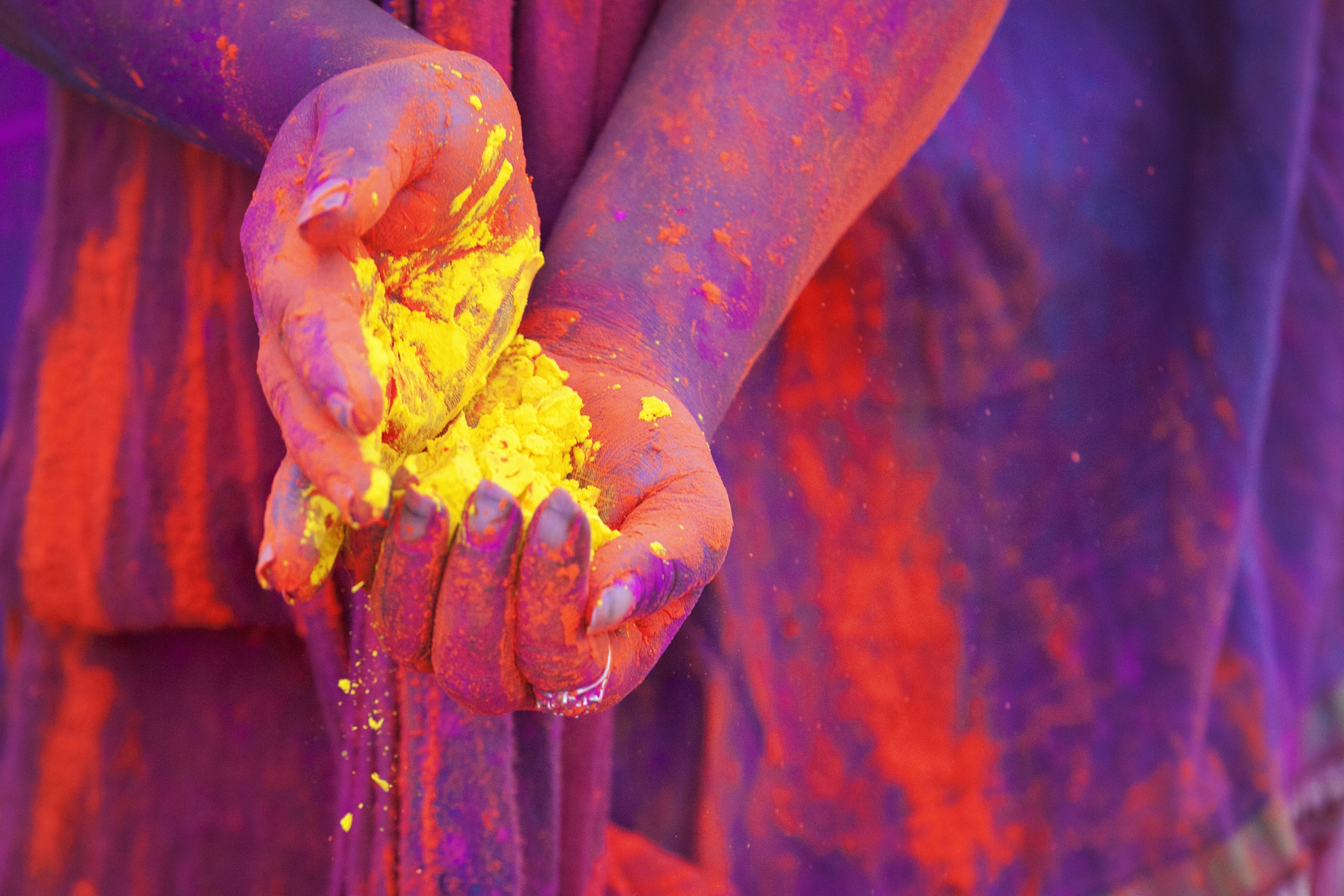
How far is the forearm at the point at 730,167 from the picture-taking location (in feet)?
2.09

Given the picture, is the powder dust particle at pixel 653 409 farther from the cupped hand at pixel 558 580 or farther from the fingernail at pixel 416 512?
the fingernail at pixel 416 512

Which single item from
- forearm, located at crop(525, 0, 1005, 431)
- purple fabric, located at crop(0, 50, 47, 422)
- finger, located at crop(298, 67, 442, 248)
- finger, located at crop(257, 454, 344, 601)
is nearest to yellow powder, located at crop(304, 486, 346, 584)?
finger, located at crop(257, 454, 344, 601)

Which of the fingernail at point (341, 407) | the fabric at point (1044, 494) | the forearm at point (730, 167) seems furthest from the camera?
the fabric at point (1044, 494)

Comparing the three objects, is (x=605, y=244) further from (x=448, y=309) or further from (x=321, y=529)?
(x=321, y=529)

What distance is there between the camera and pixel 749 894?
82 centimetres

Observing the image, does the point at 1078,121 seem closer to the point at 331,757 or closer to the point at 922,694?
the point at 922,694

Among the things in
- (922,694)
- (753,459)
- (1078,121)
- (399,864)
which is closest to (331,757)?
(399,864)

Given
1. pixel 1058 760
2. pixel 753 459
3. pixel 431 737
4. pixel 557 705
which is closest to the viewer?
pixel 557 705

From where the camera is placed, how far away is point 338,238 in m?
0.39

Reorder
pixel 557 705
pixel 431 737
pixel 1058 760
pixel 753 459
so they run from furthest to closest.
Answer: pixel 1058 760 → pixel 753 459 → pixel 431 737 → pixel 557 705

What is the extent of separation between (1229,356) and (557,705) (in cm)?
78

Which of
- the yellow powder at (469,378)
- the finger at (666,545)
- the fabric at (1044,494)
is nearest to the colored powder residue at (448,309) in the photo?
the yellow powder at (469,378)

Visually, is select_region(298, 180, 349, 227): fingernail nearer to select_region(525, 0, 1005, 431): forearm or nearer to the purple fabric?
select_region(525, 0, 1005, 431): forearm

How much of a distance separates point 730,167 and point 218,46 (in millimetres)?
316
